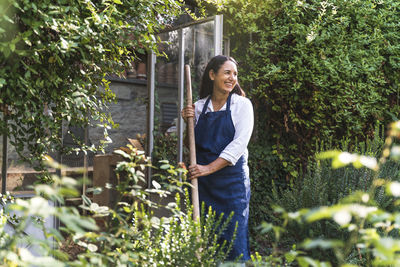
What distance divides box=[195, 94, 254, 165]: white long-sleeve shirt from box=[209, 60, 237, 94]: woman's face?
0.09 m

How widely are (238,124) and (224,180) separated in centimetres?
39

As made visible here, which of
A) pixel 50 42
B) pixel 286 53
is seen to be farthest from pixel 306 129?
pixel 50 42

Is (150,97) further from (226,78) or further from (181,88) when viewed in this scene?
(226,78)

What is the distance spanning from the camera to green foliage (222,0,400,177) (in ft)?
14.6

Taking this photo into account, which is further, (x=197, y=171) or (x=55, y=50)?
(x=197, y=171)

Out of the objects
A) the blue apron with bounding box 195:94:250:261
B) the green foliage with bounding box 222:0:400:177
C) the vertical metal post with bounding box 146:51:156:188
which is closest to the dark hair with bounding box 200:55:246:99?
the blue apron with bounding box 195:94:250:261

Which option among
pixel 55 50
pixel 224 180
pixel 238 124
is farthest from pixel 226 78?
pixel 55 50

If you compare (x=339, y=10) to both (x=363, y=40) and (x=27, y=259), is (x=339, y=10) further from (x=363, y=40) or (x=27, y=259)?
(x=27, y=259)

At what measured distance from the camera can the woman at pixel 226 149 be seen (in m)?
2.85

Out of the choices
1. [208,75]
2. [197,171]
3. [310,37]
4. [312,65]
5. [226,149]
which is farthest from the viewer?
[312,65]

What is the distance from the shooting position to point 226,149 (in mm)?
2818

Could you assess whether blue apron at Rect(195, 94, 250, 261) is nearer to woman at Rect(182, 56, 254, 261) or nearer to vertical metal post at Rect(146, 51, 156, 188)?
woman at Rect(182, 56, 254, 261)

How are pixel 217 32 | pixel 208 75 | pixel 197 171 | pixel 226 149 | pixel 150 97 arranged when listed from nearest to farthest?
pixel 197 171 < pixel 226 149 < pixel 208 75 < pixel 217 32 < pixel 150 97

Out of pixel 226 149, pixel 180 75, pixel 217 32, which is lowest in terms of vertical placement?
pixel 226 149
